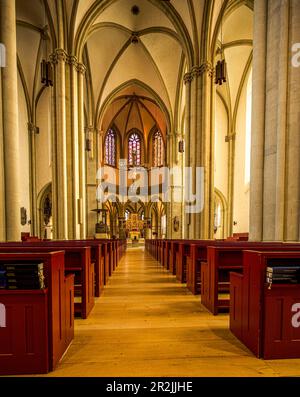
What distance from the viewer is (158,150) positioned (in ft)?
101

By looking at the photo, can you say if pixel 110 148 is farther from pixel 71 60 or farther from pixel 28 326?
pixel 28 326

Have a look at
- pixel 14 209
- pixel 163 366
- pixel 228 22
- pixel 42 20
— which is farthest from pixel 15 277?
pixel 228 22

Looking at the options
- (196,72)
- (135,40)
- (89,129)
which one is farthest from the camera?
(89,129)

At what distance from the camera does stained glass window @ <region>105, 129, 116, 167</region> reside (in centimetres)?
2987

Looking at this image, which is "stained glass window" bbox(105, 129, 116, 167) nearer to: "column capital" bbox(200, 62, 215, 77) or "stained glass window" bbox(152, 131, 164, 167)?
"stained glass window" bbox(152, 131, 164, 167)

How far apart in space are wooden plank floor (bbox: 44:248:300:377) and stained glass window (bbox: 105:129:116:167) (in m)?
26.8

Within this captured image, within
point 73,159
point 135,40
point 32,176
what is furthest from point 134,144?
point 73,159

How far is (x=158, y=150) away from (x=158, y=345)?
2922 cm

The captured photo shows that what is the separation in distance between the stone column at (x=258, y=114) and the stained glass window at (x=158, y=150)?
80.0 ft

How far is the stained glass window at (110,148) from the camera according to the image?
98.0 ft

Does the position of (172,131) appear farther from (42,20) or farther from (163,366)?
(163,366)

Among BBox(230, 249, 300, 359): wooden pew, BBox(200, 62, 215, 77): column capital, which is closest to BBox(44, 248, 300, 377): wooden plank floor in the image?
BBox(230, 249, 300, 359): wooden pew

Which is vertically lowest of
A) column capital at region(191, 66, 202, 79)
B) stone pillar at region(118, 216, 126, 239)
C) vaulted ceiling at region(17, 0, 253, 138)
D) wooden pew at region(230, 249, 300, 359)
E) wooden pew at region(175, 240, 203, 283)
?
stone pillar at region(118, 216, 126, 239)

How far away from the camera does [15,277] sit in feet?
6.90
